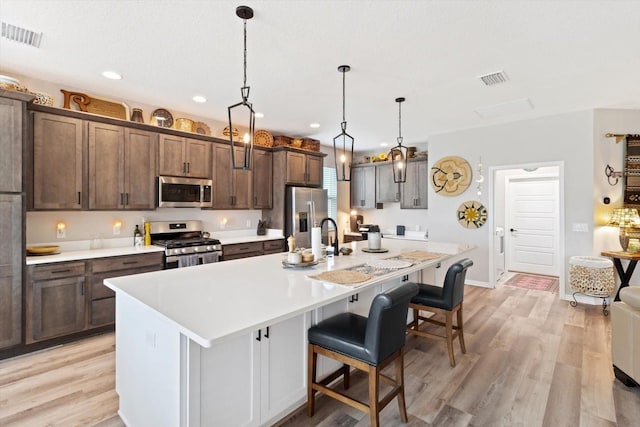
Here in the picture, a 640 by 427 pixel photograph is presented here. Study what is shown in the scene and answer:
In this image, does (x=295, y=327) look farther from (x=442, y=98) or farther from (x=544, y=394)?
(x=442, y=98)

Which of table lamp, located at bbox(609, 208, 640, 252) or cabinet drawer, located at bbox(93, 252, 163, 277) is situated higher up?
table lamp, located at bbox(609, 208, 640, 252)

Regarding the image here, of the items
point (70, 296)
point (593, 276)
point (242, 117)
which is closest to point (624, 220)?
point (593, 276)

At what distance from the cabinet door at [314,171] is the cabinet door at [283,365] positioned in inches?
151

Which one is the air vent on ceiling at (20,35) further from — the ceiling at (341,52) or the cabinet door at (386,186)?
the cabinet door at (386,186)

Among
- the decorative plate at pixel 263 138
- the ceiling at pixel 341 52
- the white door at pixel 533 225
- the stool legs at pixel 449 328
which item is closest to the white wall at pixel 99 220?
the decorative plate at pixel 263 138

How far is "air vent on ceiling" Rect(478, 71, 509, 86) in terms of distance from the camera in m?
3.20

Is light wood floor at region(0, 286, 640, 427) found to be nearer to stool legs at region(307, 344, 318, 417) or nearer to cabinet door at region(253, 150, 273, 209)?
stool legs at region(307, 344, 318, 417)

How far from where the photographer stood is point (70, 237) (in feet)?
11.9

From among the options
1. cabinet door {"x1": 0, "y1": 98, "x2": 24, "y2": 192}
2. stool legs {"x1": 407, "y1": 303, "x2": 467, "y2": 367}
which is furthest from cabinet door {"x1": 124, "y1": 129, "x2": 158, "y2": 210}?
stool legs {"x1": 407, "y1": 303, "x2": 467, "y2": 367}

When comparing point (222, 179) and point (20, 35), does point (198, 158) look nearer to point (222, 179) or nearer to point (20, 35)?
point (222, 179)

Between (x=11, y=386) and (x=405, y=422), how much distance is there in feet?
9.74

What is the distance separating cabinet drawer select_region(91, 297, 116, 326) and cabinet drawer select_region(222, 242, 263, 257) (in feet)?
4.60

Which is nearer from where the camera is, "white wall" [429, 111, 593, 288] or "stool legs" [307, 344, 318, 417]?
"stool legs" [307, 344, 318, 417]

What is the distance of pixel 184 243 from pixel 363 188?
4294mm
